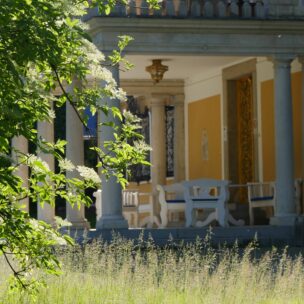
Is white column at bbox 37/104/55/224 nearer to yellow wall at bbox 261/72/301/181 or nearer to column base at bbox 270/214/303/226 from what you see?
yellow wall at bbox 261/72/301/181

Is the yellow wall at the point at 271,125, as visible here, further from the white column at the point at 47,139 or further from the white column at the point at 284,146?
the white column at the point at 47,139

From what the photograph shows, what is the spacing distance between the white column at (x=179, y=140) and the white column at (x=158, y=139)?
1.76ft

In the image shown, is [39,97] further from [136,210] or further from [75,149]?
[136,210]

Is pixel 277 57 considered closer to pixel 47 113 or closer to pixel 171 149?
pixel 171 149

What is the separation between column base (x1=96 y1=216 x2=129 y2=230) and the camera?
727 inches

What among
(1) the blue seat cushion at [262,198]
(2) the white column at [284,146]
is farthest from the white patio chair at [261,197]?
(2) the white column at [284,146]

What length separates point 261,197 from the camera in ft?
67.2

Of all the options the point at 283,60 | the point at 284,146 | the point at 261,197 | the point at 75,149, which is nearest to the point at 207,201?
the point at 261,197

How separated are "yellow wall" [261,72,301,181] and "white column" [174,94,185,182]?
411cm

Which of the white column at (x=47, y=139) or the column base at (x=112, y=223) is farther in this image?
the white column at (x=47, y=139)

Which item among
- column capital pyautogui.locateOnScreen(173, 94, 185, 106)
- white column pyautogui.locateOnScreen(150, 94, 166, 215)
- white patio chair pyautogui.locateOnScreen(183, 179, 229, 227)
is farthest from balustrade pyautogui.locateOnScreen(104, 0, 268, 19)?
column capital pyautogui.locateOnScreen(173, 94, 185, 106)

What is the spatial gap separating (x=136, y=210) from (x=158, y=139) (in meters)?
3.02

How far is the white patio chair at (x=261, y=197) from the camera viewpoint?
20141 millimetres

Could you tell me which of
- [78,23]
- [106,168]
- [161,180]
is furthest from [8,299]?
[161,180]
